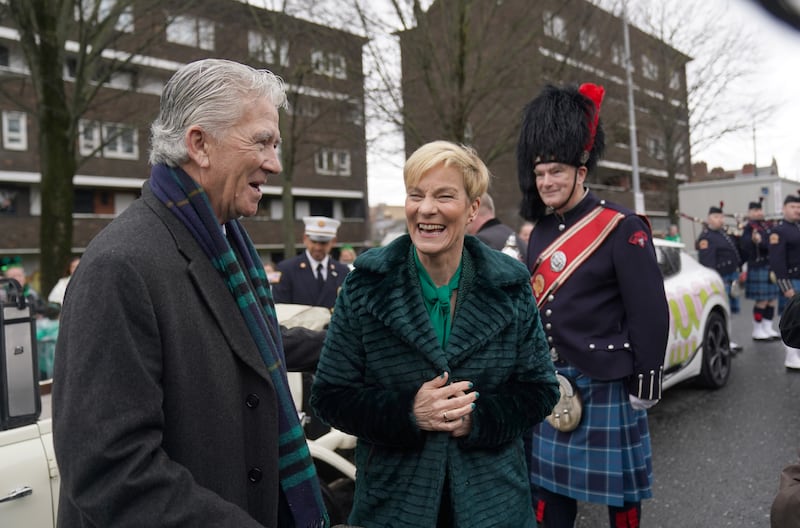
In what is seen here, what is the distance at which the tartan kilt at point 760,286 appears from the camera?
9.55 m

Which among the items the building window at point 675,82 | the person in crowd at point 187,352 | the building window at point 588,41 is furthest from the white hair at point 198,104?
the building window at point 675,82

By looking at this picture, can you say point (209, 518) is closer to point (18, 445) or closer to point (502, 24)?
point (18, 445)

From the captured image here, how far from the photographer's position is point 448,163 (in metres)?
2.10

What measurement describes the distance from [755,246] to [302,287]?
305 inches

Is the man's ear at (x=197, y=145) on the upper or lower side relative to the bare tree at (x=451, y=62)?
lower

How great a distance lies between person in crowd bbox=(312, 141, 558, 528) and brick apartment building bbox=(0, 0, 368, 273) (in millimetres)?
2630

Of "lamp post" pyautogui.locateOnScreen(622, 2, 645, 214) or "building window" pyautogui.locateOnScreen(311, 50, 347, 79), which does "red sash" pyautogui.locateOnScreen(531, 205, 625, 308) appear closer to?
"lamp post" pyautogui.locateOnScreen(622, 2, 645, 214)

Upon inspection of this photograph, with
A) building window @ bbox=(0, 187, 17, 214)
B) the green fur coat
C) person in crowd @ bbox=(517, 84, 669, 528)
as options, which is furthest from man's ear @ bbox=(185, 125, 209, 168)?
building window @ bbox=(0, 187, 17, 214)

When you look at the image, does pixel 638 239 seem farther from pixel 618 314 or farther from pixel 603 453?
pixel 603 453

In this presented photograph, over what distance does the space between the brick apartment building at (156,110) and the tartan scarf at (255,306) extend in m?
2.73

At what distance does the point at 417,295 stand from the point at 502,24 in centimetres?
1178

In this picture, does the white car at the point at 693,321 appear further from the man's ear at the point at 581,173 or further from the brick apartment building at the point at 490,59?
the brick apartment building at the point at 490,59

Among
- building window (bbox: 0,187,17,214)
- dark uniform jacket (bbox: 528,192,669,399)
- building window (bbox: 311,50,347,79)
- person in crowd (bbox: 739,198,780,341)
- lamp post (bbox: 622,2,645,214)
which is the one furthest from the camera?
building window (bbox: 0,187,17,214)

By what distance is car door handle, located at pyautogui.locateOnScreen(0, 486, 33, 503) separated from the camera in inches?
88.1
